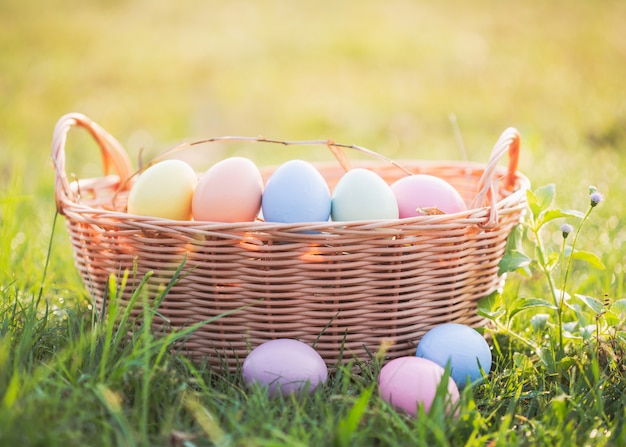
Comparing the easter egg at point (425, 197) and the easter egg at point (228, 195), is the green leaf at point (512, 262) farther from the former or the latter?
the easter egg at point (228, 195)

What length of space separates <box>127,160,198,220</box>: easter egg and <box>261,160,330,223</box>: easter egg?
0.23m

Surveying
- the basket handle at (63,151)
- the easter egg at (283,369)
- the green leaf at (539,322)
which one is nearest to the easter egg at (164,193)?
the basket handle at (63,151)

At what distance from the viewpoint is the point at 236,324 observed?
58.1 inches

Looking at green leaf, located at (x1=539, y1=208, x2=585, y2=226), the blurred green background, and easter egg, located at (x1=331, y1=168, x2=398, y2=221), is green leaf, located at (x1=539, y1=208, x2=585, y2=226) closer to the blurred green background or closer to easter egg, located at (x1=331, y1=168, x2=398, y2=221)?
easter egg, located at (x1=331, y1=168, x2=398, y2=221)

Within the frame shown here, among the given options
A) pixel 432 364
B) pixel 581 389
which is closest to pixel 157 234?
pixel 432 364

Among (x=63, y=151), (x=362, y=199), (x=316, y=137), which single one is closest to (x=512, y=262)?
(x=362, y=199)

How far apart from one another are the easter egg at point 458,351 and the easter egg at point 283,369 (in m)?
0.26

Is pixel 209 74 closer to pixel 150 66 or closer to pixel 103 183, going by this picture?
pixel 150 66

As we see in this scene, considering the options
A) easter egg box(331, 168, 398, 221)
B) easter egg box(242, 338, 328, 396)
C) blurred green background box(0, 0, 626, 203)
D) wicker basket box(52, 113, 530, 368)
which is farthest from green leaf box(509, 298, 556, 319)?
blurred green background box(0, 0, 626, 203)

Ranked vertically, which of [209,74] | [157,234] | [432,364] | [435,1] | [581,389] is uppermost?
[435,1]

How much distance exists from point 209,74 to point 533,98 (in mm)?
3086

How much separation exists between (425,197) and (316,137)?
3.26 meters

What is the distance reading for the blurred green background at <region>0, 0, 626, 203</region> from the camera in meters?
4.39

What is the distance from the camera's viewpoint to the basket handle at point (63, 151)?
64.0 inches
